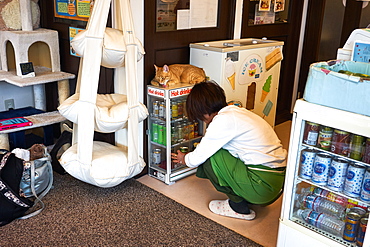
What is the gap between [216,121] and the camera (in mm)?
2168

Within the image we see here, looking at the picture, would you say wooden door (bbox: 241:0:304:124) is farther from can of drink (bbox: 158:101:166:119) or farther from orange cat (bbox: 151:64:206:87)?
can of drink (bbox: 158:101:166:119)

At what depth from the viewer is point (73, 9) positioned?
2799mm

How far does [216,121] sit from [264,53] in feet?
3.95

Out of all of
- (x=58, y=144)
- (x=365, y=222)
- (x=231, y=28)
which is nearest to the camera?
(x=365, y=222)

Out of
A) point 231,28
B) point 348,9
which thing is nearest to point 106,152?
point 231,28

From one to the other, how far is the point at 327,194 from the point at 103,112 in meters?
1.36

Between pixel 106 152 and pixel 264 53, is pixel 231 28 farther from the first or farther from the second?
pixel 106 152

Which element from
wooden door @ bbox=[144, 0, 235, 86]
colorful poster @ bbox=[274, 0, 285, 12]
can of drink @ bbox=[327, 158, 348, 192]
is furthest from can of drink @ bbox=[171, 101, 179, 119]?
colorful poster @ bbox=[274, 0, 285, 12]

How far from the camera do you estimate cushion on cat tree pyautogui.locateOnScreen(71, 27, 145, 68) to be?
2234 mm

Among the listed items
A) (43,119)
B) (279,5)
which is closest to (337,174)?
(43,119)

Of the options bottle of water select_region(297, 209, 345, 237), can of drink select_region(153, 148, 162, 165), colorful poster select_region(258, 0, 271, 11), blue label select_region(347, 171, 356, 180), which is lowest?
can of drink select_region(153, 148, 162, 165)

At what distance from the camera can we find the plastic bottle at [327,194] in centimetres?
168

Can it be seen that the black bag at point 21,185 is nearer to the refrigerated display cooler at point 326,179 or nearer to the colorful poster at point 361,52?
the refrigerated display cooler at point 326,179

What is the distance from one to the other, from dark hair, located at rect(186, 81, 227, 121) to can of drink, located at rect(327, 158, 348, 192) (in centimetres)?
82
